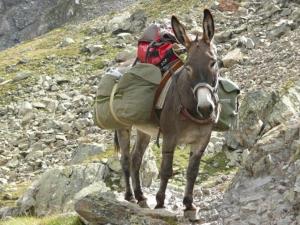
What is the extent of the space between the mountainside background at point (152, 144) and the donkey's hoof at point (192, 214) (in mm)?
177

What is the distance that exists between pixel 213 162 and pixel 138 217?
8.48 m

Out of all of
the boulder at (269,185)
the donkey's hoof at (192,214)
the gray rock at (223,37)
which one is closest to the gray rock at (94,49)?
the gray rock at (223,37)

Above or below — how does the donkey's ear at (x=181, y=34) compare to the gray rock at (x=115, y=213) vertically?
above

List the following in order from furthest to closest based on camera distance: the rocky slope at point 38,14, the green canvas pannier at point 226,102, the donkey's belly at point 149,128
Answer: the rocky slope at point 38,14, the donkey's belly at point 149,128, the green canvas pannier at point 226,102

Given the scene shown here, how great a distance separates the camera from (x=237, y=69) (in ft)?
91.4

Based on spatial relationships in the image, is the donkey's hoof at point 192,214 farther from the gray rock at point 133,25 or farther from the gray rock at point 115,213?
the gray rock at point 133,25

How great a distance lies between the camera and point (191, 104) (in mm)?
9609

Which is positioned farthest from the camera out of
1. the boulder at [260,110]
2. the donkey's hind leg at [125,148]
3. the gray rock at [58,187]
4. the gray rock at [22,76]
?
the gray rock at [22,76]

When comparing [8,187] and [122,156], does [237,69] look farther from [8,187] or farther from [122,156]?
[122,156]

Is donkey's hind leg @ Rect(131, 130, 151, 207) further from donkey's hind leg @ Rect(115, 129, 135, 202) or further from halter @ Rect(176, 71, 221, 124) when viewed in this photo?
halter @ Rect(176, 71, 221, 124)

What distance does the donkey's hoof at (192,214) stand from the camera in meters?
10.4

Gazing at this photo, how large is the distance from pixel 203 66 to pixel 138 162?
3683 millimetres

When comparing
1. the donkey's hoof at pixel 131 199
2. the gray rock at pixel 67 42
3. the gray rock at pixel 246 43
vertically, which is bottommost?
the gray rock at pixel 67 42

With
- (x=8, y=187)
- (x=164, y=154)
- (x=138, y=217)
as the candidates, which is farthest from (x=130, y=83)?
(x=8, y=187)
